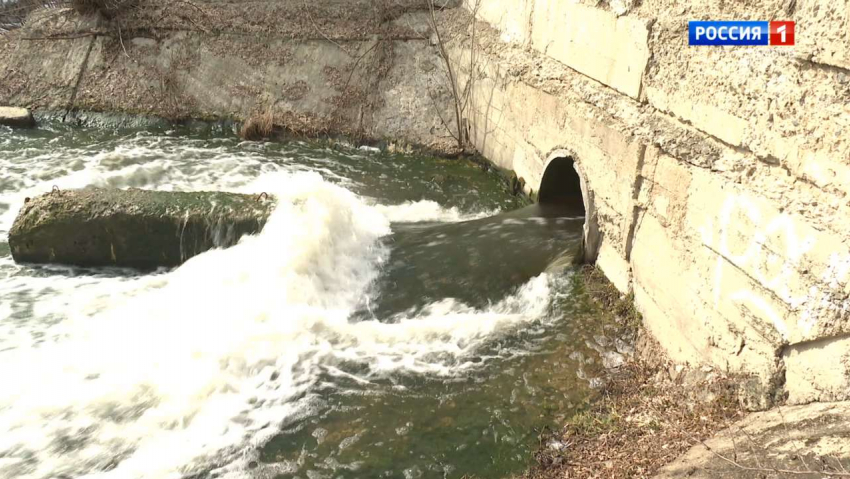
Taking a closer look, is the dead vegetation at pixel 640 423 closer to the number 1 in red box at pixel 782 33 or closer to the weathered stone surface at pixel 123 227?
the number 1 in red box at pixel 782 33

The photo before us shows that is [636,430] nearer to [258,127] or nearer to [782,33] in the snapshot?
[782,33]

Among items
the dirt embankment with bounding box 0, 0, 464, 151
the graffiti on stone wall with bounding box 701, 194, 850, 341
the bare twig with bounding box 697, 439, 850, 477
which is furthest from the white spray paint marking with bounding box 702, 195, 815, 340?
the dirt embankment with bounding box 0, 0, 464, 151

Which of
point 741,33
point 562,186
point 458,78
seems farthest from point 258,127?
point 741,33

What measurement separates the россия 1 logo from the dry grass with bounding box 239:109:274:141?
27.7ft

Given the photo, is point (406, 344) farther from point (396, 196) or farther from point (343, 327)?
point (396, 196)

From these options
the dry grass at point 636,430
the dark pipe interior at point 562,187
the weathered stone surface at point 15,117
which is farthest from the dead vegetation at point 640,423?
the weathered stone surface at point 15,117

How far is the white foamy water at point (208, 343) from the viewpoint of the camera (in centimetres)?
446

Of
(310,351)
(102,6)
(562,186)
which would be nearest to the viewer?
(310,351)

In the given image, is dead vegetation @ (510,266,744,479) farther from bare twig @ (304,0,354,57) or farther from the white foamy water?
bare twig @ (304,0,354,57)

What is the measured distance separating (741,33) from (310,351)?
13.8ft

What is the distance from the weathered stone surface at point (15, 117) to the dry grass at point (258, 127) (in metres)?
4.09

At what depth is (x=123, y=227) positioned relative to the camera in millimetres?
6871

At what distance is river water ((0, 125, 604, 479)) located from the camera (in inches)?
173

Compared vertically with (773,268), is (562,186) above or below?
below
